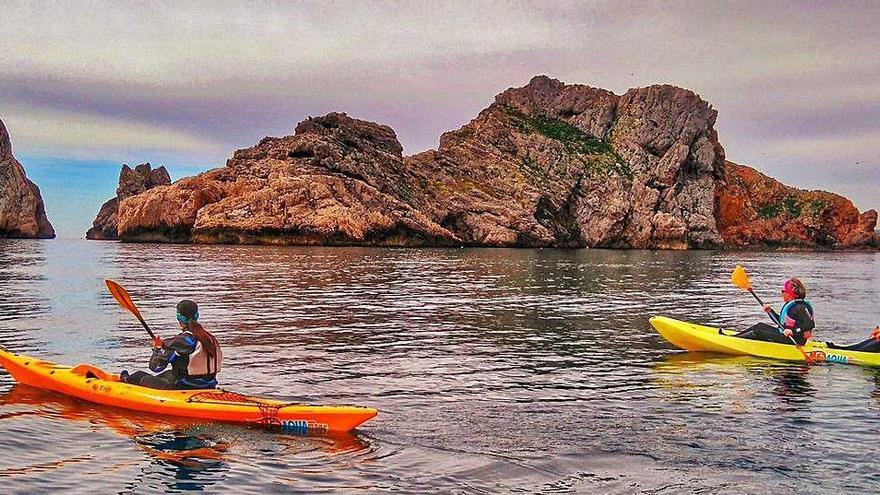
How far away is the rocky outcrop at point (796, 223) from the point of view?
17525cm

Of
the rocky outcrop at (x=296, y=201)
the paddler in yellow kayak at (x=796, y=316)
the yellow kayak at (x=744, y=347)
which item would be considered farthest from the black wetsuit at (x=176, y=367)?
the rocky outcrop at (x=296, y=201)

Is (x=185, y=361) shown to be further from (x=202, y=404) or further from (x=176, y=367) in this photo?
(x=202, y=404)

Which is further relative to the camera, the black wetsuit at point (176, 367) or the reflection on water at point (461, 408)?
the black wetsuit at point (176, 367)

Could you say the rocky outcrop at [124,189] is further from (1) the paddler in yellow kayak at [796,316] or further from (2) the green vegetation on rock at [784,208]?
(1) the paddler in yellow kayak at [796,316]

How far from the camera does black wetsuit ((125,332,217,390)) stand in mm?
12778

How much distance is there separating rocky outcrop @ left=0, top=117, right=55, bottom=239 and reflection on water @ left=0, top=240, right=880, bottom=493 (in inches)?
5488

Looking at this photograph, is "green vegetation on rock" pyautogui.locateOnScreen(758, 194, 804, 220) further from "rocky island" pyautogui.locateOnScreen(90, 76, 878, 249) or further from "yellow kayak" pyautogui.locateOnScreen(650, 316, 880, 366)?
"yellow kayak" pyautogui.locateOnScreen(650, 316, 880, 366)

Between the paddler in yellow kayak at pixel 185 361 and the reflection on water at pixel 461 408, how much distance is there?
84 centimetres

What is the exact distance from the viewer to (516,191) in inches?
5891

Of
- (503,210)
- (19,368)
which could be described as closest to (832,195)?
(503,210)

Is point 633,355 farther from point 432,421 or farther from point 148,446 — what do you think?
point 148,446

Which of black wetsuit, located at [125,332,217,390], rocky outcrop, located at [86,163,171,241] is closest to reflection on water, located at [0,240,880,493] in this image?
black wetsuit, located at [125,332,217,390]

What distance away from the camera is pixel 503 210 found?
139m

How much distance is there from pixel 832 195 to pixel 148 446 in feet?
676
